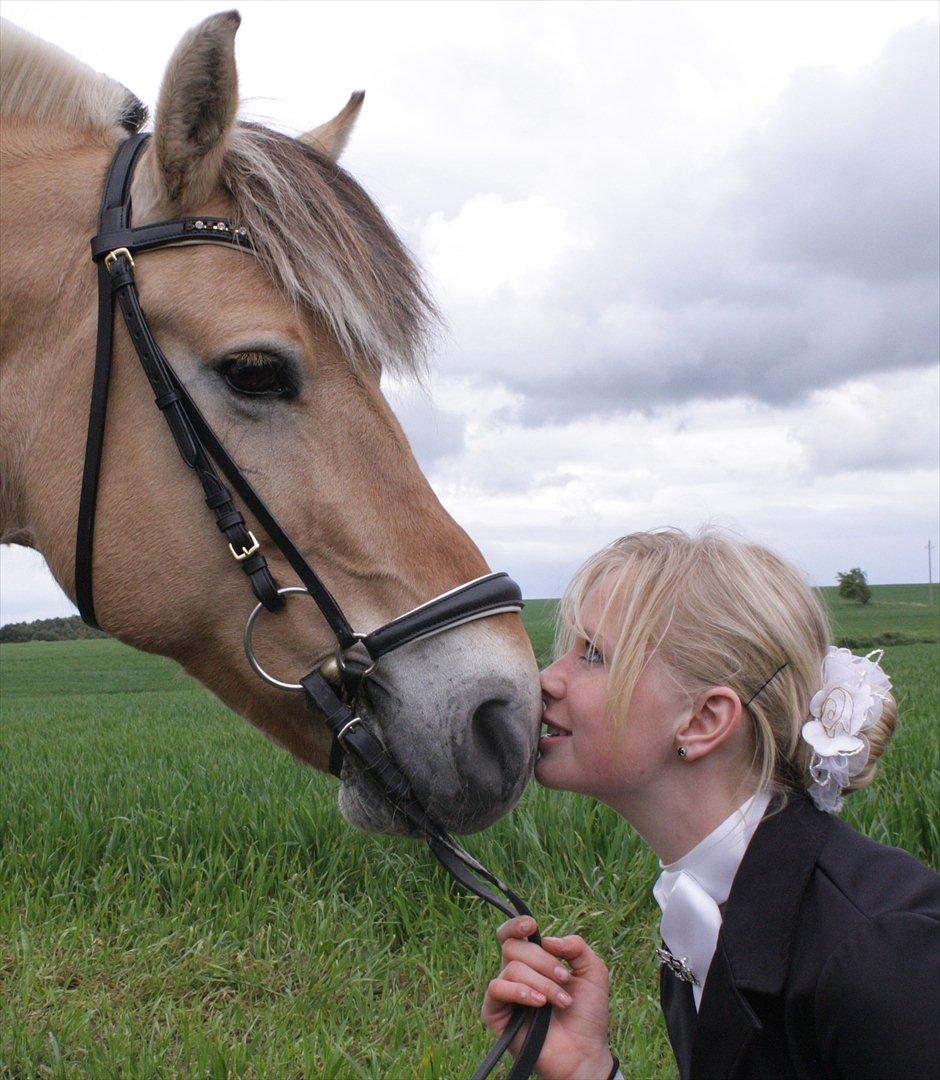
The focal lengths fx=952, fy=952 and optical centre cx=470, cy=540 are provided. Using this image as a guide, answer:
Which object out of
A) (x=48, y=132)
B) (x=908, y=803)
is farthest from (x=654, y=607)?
(x=908, y=803)

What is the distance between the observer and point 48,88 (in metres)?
2.55

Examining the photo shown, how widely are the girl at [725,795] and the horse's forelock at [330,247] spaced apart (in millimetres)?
788

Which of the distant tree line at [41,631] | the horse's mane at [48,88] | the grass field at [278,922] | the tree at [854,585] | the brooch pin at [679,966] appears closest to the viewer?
the brooch pin at [679,966]

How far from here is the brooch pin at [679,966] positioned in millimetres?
1735

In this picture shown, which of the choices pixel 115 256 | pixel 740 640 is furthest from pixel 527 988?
pixel 115 256

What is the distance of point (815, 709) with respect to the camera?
1749 millimetres

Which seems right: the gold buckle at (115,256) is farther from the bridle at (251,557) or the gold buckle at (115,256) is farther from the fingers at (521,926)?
the fingers at (521,926)

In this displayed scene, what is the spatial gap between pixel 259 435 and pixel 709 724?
3.68 ft

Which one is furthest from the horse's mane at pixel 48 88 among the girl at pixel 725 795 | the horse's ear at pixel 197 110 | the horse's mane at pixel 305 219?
the girl at pixel 725 795

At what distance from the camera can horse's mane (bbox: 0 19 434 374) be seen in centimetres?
217

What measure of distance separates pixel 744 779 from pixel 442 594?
0.69 m

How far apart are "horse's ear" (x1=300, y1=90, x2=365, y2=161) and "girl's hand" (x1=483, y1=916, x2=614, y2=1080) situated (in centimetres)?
228

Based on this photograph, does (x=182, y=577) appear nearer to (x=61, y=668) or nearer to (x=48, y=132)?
(x=48, y=132)

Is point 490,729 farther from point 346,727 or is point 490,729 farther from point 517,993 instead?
point 517,993
